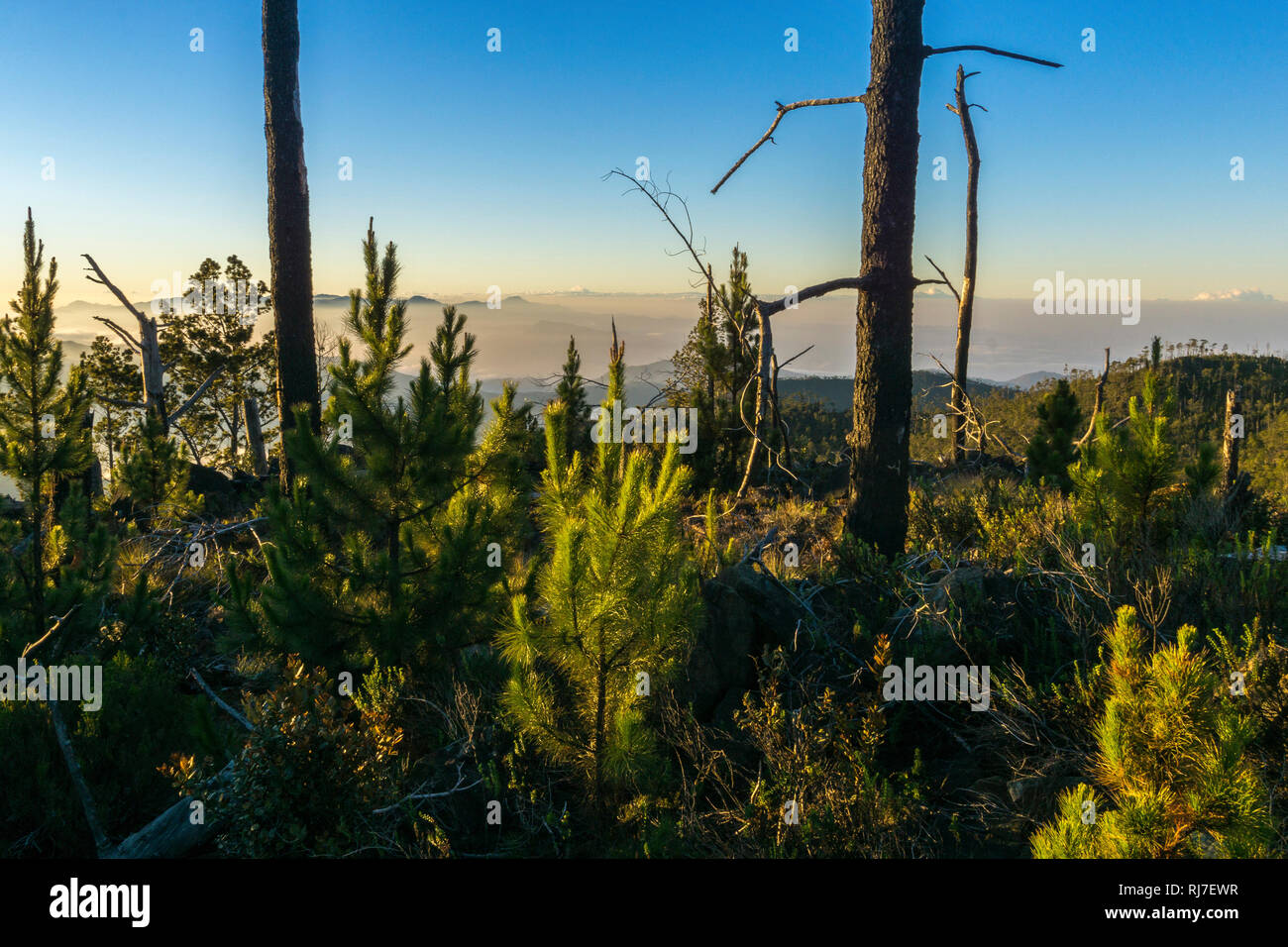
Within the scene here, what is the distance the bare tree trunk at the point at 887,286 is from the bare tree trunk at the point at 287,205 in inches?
232

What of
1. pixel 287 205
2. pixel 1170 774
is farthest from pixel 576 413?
pixel 1170 774

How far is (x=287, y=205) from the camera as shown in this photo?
8203mm

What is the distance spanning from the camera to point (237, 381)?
99.0ft

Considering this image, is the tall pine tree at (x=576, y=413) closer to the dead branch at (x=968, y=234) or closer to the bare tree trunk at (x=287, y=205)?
the bare tree trunk at (x=287, y=205)

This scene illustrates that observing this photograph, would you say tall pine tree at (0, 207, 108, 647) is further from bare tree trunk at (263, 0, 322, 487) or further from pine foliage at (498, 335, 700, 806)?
pine foliage at (498, 335, 700, 806)

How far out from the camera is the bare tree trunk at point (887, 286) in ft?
20.5

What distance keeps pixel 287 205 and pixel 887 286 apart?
657 centimetres

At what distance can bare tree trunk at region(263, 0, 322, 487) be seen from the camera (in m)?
8.15

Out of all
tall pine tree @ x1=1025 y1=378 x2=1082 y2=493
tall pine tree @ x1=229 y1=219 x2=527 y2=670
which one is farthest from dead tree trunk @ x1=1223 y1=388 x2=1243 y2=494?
tall pine tree @ x1=229 y1=219 x2=527 y2=670

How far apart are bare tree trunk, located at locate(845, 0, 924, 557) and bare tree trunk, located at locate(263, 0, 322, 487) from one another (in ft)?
19.4

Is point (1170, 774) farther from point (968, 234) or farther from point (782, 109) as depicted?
point (968, 234)
